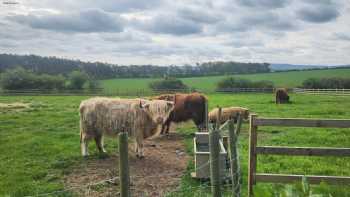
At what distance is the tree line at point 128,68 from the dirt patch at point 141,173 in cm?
8207

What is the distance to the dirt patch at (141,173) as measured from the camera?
7.13 meters

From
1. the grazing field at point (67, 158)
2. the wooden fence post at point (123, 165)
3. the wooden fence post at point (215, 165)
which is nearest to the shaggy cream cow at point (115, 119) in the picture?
the grazing field at point (67, 158)

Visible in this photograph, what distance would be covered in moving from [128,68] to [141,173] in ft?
306

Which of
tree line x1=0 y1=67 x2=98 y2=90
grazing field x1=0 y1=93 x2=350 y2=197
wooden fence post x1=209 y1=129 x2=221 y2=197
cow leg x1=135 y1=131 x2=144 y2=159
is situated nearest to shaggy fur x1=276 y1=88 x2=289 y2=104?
grazing field x1=0 y1=93 x2=350 y2=197

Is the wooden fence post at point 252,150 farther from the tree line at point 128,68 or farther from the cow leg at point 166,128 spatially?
the tree line at point 128,68

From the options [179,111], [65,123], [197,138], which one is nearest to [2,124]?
[65,123]

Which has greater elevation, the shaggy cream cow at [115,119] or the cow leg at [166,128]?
the shaggy cream cow at [115,119]

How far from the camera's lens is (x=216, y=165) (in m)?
4.29

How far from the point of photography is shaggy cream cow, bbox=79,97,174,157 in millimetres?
10109

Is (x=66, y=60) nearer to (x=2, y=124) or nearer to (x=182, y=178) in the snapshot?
(x=2, y=124)

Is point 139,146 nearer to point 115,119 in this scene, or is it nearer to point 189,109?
point 115,119

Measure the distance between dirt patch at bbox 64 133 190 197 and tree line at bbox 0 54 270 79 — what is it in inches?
3231

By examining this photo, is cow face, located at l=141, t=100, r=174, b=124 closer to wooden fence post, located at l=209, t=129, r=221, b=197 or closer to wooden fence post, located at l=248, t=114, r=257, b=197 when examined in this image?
wooden fence post, located at l=248, t=114, r=257, b=197

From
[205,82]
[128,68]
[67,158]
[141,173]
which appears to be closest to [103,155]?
[67,158]
